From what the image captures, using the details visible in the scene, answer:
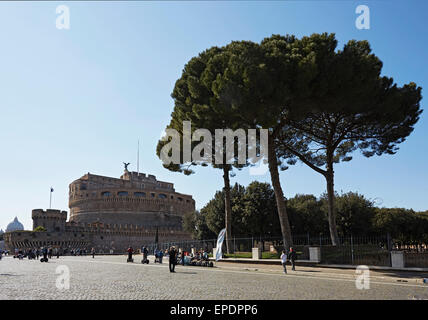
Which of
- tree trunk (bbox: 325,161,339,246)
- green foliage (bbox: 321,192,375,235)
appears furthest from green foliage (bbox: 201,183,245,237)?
tree trunk (bbox: 325,161,339,246)

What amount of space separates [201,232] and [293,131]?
70.1 feet

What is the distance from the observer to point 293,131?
25266mm

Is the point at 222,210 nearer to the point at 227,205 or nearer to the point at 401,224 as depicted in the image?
the point at 227,205

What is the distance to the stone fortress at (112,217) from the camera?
57.8 metres

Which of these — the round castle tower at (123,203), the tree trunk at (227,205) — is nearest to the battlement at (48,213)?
the round castle tower at (123,203)

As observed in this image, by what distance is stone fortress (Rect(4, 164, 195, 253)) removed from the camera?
190 ft

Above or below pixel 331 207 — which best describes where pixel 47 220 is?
below

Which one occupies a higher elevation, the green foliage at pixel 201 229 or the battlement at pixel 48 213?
the battlement at pixel 48 213

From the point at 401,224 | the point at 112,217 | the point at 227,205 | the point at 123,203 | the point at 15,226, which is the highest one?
the point at 123,203

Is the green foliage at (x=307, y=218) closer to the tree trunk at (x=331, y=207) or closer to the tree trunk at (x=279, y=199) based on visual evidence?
the tree trunk at (x=331, y=207)

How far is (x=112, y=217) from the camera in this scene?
74.1 m

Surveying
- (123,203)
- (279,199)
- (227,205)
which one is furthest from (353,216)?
(123,203)

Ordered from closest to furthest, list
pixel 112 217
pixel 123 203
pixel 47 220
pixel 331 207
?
pixel 331 207 < pixel 47 220 < pixel 112 217 < pixel 123 203
